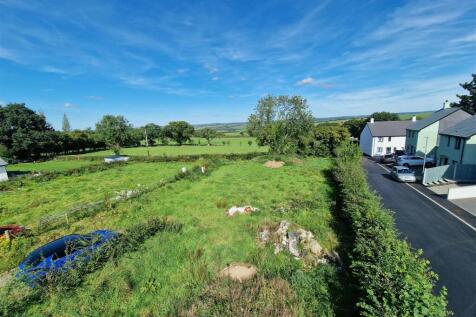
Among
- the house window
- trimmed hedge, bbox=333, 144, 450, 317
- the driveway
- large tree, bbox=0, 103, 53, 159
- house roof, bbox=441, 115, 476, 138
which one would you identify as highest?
large tree, bbox=0, 103, 53, 159

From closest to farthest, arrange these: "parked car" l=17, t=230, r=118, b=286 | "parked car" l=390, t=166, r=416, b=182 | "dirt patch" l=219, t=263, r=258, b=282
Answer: "parked car" l=17, t=230, r=118, b=286, "dirt patch" l=219, t=263, r=258, b=282, "parked car" l=390, t=166, r=416, b=182

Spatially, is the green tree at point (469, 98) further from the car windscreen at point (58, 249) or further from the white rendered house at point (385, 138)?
the car windscreen at point (58, 249)

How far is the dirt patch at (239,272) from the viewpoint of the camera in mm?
8492

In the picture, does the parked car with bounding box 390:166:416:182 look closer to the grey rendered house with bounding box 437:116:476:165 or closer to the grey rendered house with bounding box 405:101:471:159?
the grey rendered house with bounding box 437:116:476:165

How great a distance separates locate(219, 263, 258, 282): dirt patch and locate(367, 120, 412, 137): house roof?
4362 centimetres

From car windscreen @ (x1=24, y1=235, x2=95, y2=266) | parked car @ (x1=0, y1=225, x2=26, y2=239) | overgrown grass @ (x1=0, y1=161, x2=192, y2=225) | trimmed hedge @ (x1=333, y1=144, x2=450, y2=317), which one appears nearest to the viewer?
trimmed hedge @ (x1=333, y1=144, x2=450, y2=317)

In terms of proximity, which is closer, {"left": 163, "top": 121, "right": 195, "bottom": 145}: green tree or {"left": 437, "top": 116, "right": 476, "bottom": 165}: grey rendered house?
{"left": 437, "top": 116, "right": 476, "bottom": 165}: grey rendered house

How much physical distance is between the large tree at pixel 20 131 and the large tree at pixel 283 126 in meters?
54.1

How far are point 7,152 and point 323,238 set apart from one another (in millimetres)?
65411

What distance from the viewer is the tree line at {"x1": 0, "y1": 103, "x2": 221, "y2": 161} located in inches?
1900

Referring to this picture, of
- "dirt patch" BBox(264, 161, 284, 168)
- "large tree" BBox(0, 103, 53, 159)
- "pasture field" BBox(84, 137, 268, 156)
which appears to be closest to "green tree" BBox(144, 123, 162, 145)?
"pasture field" BBox(84, 137, 268, 156)

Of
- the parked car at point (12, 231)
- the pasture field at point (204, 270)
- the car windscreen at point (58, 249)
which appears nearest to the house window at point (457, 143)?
the pasture field at point (204, 270)

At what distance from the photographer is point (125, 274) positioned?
8.70 m

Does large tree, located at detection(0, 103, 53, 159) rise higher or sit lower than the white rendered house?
higher
